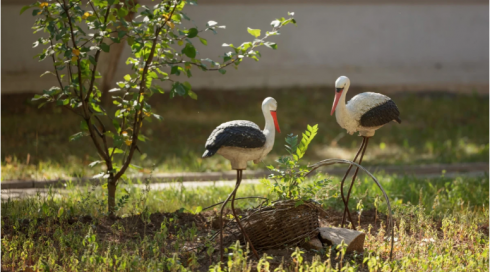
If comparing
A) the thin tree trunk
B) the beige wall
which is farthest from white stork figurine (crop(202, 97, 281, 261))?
the beige wall

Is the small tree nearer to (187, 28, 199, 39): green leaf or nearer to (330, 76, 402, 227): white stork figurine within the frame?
(187, 28, 199, 39): green leaf

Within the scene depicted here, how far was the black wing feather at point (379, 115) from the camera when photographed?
4.15 metres

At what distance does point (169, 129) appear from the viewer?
30.4 feet

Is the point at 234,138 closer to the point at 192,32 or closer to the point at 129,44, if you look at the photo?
the point at 192,32

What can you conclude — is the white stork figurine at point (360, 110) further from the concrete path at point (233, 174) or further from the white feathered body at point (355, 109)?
the concrete path at point (233, 174)

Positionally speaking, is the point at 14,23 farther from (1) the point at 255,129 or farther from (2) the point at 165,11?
(1) the point at 255,129

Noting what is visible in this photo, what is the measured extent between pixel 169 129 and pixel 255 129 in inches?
221

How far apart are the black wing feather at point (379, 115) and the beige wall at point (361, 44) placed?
741 centimetres

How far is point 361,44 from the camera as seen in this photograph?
12.0 meters

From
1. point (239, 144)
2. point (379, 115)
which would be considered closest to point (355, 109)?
point (379, 115)

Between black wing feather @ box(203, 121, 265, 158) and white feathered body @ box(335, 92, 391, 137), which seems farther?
white feathered body @ box(335, 92, 391, 137)

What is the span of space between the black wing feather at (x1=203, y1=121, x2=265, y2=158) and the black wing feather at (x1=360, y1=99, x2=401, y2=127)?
2.86 feet

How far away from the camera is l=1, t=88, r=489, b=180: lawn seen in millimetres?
7375

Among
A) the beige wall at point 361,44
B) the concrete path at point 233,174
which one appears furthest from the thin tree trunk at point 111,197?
the beige wall at point 361,44
